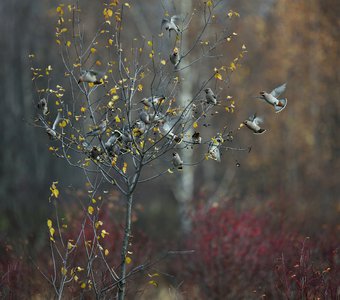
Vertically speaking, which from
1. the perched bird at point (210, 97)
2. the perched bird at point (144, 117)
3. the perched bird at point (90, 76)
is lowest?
the perched bird at point (144, 117)

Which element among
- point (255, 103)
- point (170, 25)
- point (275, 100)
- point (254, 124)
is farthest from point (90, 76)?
point (255, 103)

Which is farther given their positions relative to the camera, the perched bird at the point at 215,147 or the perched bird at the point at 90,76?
the perched bird at the point at 215,147

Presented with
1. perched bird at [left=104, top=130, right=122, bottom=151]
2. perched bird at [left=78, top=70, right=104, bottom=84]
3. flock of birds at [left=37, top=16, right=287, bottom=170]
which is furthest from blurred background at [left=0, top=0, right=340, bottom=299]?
perched bird at [left=78, top=70, right=104, bottom=84]

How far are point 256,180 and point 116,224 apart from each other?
978cm

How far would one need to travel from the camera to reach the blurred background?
46.1 feet

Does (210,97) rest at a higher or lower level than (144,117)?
higher

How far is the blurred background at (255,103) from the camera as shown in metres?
14.0

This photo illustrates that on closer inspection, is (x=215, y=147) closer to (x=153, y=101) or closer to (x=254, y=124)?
(x=254, y=124)

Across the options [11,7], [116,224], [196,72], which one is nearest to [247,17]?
[196,72]

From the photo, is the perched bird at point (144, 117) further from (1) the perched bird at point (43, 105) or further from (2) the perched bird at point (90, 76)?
(1) the perched bird at point (43, 105)

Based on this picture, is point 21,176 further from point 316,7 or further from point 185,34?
point 316,7

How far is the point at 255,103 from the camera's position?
62.8 feet

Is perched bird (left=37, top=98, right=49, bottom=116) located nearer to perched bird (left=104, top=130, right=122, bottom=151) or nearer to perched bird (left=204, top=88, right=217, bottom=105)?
perched bird (left=104, top=130, right=122, bottom=151)

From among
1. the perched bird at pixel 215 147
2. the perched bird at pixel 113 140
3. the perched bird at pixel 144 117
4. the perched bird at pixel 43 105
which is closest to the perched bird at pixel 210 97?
the perched bird at pixel 215 147
